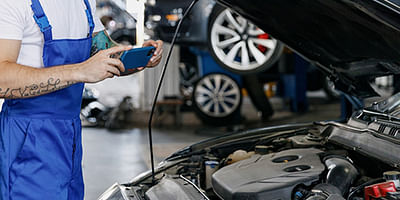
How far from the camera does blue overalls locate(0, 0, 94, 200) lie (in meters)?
1.33

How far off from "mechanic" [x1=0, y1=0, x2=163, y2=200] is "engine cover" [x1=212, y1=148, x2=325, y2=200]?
43 centimetres

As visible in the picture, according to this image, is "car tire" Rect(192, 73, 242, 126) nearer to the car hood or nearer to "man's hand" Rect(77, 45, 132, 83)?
the car hood

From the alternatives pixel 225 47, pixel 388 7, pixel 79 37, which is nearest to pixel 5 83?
pixel 79 37

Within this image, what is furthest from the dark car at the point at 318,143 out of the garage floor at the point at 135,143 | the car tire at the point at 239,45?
the car tire at the point at 239,45

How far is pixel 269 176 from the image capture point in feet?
4.78

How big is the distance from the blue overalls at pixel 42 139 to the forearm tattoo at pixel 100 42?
0.18 m

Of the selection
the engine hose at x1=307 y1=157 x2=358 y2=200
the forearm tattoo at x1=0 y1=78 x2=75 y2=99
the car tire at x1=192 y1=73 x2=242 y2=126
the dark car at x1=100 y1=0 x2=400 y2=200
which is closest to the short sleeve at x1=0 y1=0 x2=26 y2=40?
the forearm tattoo at x1=0 y1=78 x2=75 y2=99

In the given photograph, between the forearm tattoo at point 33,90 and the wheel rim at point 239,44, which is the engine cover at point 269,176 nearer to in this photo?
the forearm tattoo at point 33,90

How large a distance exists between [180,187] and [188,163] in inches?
14.9

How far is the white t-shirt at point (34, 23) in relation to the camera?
1.28 m

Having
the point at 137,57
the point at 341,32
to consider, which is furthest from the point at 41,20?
the point at 341,32

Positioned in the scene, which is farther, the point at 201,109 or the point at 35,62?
the point at 201,109

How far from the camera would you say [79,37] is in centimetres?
148

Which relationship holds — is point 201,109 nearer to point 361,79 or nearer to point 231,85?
point 231,85
